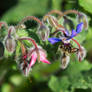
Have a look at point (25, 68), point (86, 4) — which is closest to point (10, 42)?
point (25, 68)

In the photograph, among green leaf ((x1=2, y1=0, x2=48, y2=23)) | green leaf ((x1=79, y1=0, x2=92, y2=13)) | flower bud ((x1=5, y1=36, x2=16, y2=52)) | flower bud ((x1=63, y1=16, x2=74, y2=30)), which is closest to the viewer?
flower bud ((x1=5, y1=36, x2=16, y2=52))

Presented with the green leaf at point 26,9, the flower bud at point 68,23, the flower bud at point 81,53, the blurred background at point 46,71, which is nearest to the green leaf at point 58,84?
the blurred background at point 46,71

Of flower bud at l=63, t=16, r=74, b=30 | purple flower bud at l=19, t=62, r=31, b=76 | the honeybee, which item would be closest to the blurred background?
flower bud at l=63, t=16, r=74, b=30

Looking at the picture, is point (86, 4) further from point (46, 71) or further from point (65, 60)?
point (46, 71)

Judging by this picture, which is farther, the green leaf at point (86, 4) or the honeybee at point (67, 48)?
the green leaf at point (86, 4)

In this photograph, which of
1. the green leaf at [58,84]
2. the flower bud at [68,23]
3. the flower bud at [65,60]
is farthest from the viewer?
the green leaf at [58,84]

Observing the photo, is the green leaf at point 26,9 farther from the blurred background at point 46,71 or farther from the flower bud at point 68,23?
the flower bud at point 68,23

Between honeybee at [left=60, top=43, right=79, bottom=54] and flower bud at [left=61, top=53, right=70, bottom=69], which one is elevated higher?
honeybee at [left=60, top=43, right=79, bottom=54]

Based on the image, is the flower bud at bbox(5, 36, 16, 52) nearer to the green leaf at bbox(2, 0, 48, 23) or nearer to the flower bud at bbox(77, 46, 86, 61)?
the flower bud at bbox(77, 46, 86, 61)
